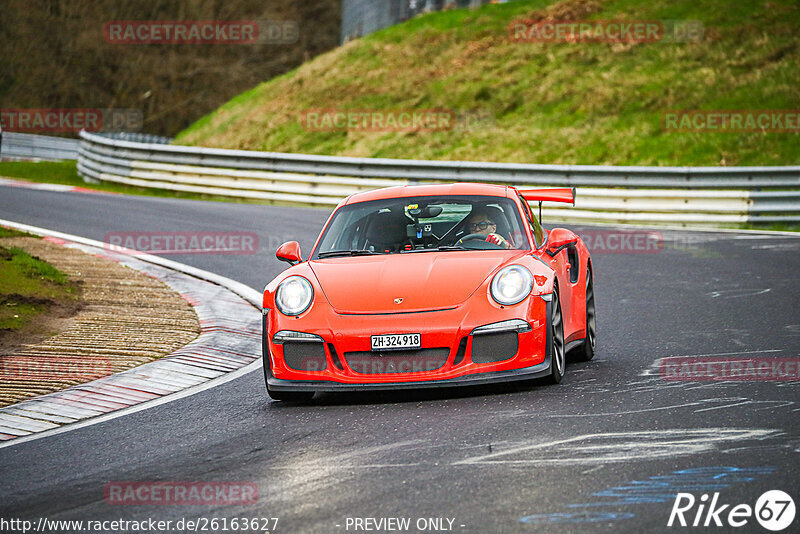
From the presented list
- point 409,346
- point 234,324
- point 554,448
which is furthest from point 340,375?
point 234,324

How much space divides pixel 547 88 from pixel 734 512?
26.5 metres

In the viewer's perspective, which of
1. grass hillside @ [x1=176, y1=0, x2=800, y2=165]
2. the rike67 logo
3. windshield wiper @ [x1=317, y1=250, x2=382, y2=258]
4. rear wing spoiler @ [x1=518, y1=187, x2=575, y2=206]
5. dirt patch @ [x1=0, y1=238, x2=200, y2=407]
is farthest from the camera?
grass hillside @ [x1=176, y1=0, x2=800, y2=165]

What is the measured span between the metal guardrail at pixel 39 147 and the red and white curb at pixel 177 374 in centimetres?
2910

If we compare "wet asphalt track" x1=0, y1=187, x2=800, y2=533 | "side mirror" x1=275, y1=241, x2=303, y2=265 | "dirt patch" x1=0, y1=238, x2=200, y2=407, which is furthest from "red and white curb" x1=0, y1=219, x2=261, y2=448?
"side mirror" x1=275, y1=241, x2=303, y2=265

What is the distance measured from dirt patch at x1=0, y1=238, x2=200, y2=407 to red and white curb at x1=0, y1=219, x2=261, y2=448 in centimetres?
14

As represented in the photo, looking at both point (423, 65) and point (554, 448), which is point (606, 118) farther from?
point (554, 448)

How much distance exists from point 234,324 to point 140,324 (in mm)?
813

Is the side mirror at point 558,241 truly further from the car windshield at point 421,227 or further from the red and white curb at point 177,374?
the red and white curb at point 177,374

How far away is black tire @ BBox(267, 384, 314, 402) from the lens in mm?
7082

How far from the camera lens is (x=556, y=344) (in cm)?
723

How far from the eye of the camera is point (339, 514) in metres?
4.63

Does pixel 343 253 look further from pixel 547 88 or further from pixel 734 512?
pixel 547 88

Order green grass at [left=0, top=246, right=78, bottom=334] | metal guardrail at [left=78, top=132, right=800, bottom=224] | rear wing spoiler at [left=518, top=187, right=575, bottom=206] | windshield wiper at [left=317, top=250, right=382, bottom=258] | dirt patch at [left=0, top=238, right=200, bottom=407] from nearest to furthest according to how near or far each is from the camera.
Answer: windshield wiper at [left=317, top=250, right=382, bottom=258], dirt patch at [left=0, top=238, right=200, bottom=407], rear wing spoiler at [left=518, top=187, right=575, bottom=206], green grass at [left=0, top=246, right=78, bottom=334], metal guardrail at [left=78, top=132, right=800, bottom=224]

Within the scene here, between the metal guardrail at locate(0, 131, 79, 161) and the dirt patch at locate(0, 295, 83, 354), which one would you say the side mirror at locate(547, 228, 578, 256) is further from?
the metal guardrail at locate(0, 131, 79, 161)
